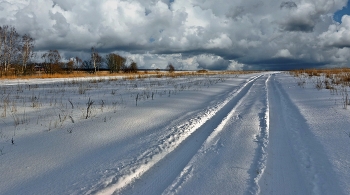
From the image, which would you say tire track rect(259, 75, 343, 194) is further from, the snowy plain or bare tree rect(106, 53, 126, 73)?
bare tree rect(106, 53, 126, 73)

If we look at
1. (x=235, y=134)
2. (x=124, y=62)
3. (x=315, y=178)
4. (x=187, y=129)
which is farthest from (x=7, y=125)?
(x=124, y=62)

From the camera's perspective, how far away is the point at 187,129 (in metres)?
5.10

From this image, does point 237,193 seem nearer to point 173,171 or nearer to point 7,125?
point 173,171

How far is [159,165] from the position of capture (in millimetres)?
3387

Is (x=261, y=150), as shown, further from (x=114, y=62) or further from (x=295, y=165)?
(x=114, y=62)

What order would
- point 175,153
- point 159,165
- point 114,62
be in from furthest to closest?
point 114,62 < point 175,153 < point 159,165

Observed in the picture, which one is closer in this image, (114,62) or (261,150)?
(261,150)

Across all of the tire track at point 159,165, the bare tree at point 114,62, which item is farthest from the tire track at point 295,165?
the bare tree at point 114,62

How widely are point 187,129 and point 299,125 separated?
9.02ft

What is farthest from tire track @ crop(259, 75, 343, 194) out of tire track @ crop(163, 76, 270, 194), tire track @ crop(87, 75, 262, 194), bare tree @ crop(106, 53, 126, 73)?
bare tree @ crop(106, 53, 126, 73)

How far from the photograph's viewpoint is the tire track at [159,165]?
2.78m

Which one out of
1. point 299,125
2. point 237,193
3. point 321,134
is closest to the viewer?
point 237,193

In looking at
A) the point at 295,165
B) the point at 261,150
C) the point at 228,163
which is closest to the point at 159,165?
the point at 228,163

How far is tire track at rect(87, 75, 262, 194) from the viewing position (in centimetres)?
278
